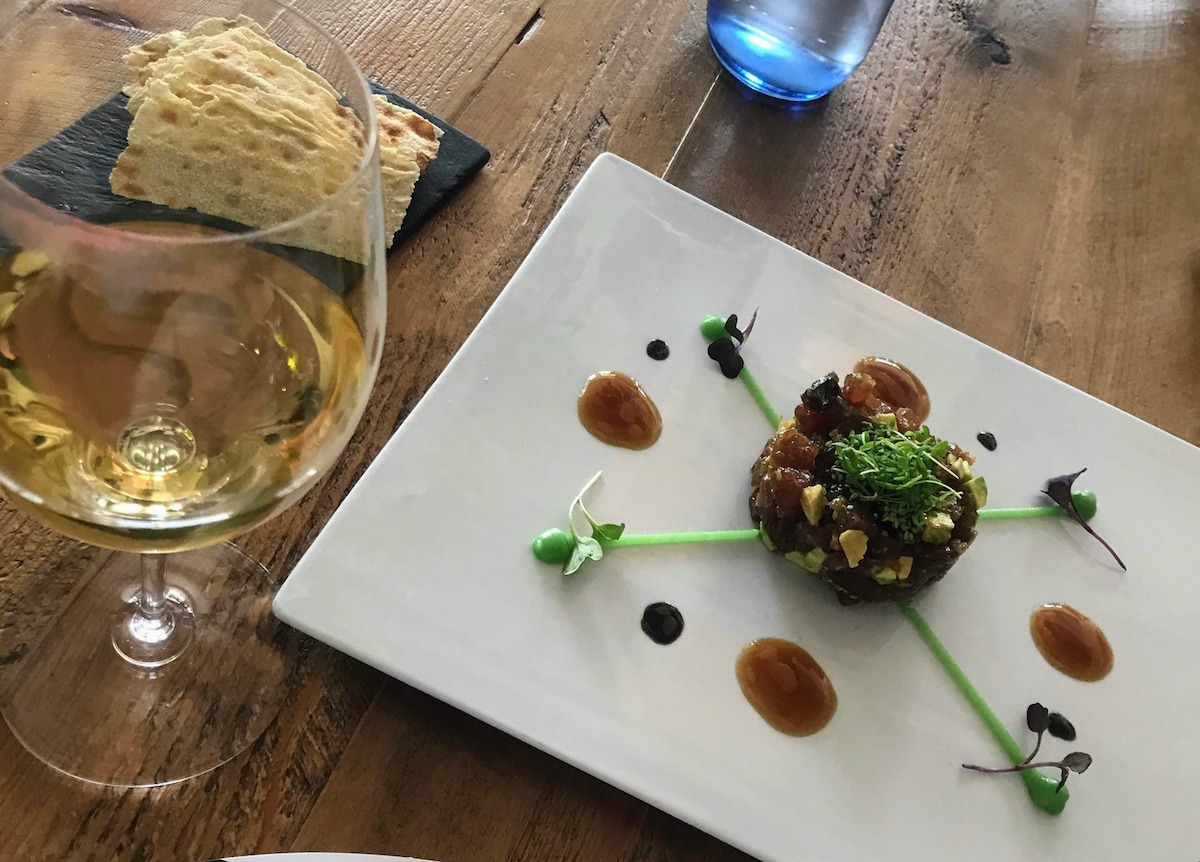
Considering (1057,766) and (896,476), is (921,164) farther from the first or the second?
(1057,766)

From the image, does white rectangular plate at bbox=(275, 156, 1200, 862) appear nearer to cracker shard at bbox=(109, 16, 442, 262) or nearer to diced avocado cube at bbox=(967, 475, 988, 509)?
diced avocado cube at bbox=(967, 475, 988, 509)

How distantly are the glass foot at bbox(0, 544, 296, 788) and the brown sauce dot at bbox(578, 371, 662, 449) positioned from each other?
0.29 metres

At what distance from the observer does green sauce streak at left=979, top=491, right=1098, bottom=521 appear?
0.91 m

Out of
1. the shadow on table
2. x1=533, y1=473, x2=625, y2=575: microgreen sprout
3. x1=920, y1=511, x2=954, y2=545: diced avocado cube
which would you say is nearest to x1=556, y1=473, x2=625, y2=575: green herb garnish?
x1=533, y1=473, x2=625, y2=575: microgreen sprout

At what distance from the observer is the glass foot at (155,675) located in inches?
24.1

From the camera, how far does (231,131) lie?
754 mm

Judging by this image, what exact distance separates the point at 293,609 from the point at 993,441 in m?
0.66

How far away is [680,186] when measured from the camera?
1113 millimetres

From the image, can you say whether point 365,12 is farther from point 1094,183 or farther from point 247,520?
point 1094,183

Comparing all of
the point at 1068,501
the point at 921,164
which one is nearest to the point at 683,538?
the point at 1068,501

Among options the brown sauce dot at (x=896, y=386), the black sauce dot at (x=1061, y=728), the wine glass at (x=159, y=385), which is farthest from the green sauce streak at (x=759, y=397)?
the wine glass at (x=159, y=385)

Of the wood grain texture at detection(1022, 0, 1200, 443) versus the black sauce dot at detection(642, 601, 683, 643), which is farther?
the wood grain texture at detection(1022, 0, 1200, 443)

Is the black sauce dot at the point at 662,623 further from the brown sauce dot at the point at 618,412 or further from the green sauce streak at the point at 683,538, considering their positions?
the brown sauce dot at the point at 618,412

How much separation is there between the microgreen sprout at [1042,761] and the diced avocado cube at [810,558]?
7.1 inches
